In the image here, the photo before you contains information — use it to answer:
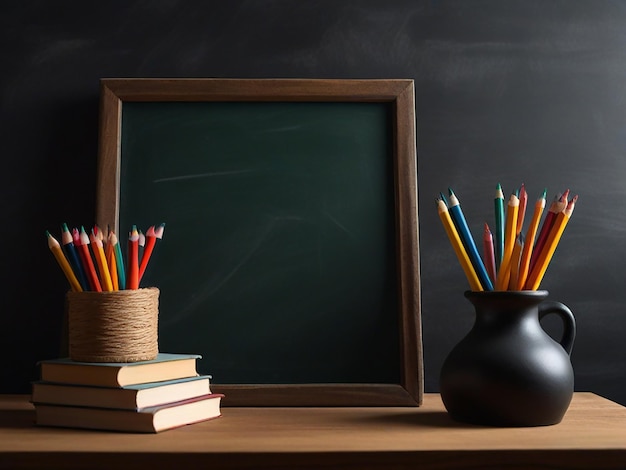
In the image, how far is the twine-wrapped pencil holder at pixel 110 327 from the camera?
888 millimetres

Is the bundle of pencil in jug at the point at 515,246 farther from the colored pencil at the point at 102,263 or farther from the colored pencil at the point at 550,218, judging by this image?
the colored pencil at the point at 102,263

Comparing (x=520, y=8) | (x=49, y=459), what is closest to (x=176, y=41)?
(x=520, y=8)

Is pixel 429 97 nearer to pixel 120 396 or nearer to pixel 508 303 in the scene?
pixel 508 303

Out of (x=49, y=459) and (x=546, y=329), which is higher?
(x=546, y=329)

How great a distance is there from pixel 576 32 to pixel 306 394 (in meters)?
0.74

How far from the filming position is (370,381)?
106 cm

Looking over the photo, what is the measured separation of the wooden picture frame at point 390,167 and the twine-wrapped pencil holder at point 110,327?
182 millimetres

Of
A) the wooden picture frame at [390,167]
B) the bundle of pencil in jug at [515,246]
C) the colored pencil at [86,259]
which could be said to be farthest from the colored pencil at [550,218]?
the colored pencil at [86,259]

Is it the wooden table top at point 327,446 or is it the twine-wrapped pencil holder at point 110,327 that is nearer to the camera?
the wooden table top at point 327,446

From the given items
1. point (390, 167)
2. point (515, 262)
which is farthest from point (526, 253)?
point (390, 167)

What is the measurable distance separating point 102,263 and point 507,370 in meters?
0.51

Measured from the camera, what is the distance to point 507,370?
0.84 m

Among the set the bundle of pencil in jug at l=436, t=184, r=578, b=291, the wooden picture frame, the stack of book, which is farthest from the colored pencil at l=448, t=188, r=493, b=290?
the stack of book

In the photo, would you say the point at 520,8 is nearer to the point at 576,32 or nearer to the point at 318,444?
the point at 576,32
